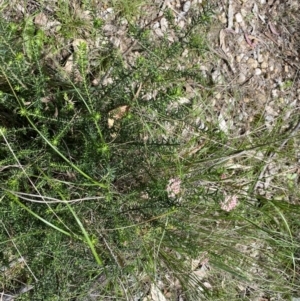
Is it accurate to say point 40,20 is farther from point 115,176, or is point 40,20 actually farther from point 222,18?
point 222,18

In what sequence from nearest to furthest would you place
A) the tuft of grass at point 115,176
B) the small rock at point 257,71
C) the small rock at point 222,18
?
the tuft of grass at point 115,176
the small rock at point 222,18
the small rock at point 257,71

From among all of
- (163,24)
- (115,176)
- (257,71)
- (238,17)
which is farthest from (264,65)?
(115,176)

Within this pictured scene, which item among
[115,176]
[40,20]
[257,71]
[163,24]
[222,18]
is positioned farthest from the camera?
[257,71]

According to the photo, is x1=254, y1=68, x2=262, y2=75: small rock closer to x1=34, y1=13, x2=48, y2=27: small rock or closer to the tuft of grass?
the tuft of grass

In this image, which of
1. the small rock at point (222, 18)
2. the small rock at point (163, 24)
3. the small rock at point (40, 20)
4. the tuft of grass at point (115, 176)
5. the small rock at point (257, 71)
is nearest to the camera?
the tuft of grass at point (115, 176)

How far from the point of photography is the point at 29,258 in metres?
1.80

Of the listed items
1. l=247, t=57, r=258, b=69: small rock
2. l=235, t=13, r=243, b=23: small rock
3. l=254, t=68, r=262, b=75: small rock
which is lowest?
l=254, t=68, r=262, b=75: small rock

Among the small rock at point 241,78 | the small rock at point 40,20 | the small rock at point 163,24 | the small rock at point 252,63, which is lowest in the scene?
the small rock at point 241,78

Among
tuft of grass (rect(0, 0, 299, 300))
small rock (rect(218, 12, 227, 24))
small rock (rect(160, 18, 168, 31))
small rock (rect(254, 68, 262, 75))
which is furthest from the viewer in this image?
small rock (rect(254, 68, 262, 75))

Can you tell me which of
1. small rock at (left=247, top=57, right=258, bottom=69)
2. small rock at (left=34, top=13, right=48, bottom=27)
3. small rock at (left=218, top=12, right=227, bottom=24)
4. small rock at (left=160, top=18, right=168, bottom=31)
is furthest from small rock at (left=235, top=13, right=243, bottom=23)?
small rock at (left=34, top=13, right=48, bottom=27)

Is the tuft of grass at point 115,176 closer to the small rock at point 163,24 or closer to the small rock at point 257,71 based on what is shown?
the small rock at point 163,24

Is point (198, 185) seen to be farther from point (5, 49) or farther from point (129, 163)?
point (5, 49)

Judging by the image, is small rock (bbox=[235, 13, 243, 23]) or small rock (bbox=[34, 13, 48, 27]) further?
small rock (bbox=[235, 13, 243, 23])

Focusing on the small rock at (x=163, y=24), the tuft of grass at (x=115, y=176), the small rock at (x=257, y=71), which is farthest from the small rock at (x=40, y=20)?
the small rock at (x=257, y=71)
